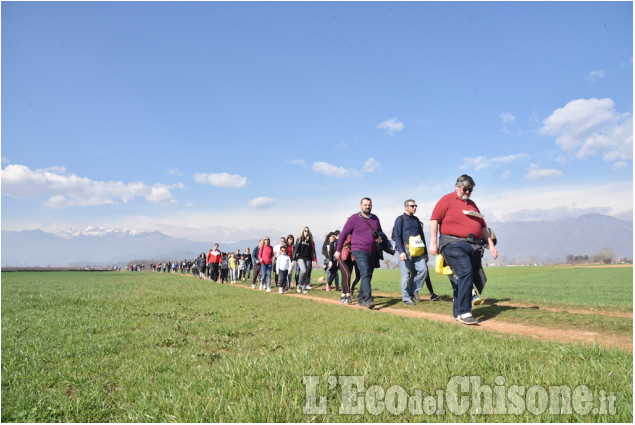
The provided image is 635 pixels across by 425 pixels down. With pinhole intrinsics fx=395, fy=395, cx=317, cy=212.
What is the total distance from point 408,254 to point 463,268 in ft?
10.5

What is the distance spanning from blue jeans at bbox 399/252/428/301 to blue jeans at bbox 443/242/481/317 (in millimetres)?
2938

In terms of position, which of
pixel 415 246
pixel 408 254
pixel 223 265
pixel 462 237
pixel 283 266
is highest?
pixel 462 237

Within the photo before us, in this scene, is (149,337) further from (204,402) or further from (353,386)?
(353,386)

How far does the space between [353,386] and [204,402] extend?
1.17m

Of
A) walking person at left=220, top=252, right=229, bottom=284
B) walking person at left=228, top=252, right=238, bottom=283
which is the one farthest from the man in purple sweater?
walking person at left=228, top=252, right=238, bottom=283

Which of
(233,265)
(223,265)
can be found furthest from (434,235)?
(233,265)

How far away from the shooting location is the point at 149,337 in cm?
632

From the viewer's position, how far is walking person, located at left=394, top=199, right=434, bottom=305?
999 centimetres

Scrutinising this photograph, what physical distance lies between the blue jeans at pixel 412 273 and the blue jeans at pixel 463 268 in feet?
9.64

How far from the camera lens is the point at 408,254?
9.96m

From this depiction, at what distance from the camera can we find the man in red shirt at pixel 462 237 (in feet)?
22.3

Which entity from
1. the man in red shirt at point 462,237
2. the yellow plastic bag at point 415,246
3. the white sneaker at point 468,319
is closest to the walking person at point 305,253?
the yellow plastic bag at point 415,246

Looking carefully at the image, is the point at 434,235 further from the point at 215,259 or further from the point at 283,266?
the point at 215,259

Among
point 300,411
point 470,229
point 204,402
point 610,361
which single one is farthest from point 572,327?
point 204,402
